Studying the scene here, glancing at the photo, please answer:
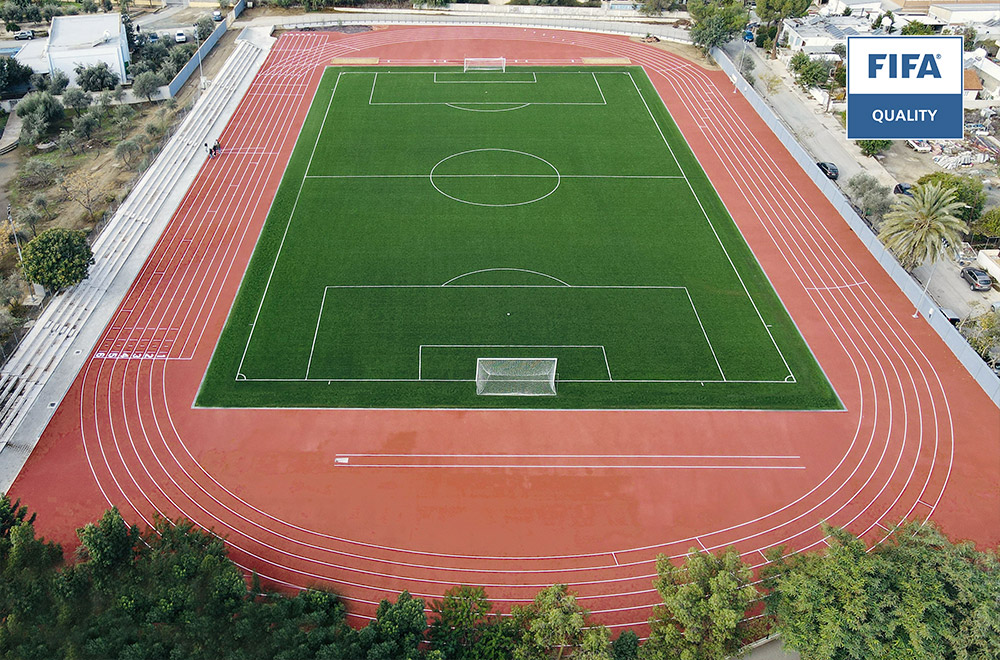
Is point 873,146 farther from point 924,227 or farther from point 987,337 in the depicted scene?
point 987,337

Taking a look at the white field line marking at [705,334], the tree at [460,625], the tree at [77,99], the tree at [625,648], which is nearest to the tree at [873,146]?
the white field line marking at [705,334]

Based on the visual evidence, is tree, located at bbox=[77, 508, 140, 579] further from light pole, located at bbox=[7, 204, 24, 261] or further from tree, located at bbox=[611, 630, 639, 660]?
light pole, located at bbox=[7, 204, 24, 261]

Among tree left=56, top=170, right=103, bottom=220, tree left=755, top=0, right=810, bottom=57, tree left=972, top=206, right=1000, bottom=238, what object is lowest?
tree left=972, top=206, right=1000, bottom=238

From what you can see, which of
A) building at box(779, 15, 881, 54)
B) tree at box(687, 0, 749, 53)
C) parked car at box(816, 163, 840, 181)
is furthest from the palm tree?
building at box(779, 15, 881, 54)

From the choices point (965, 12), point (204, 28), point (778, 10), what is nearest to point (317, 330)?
point (204, 28)

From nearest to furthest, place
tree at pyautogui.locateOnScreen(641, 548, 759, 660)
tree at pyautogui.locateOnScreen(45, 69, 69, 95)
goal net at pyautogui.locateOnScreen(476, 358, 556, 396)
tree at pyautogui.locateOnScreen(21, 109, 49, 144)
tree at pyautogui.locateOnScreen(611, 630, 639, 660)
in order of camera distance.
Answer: tree at pyautogui.locateOnScreen(641, 548, 759, 660) < tree at pyautogui.locateOnScreen(611, 630, 639, 660) < goal net at pyautogui.locateOnScreen(476, 358, 556, 396) < tree at pyautogui.locateOnScreen(21, 109, 49, 144) < tree at pyautogui.locateOnScreen(45, 69, 69, 95)

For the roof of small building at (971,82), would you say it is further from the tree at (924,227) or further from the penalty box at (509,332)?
the penalty box at (509,332)
